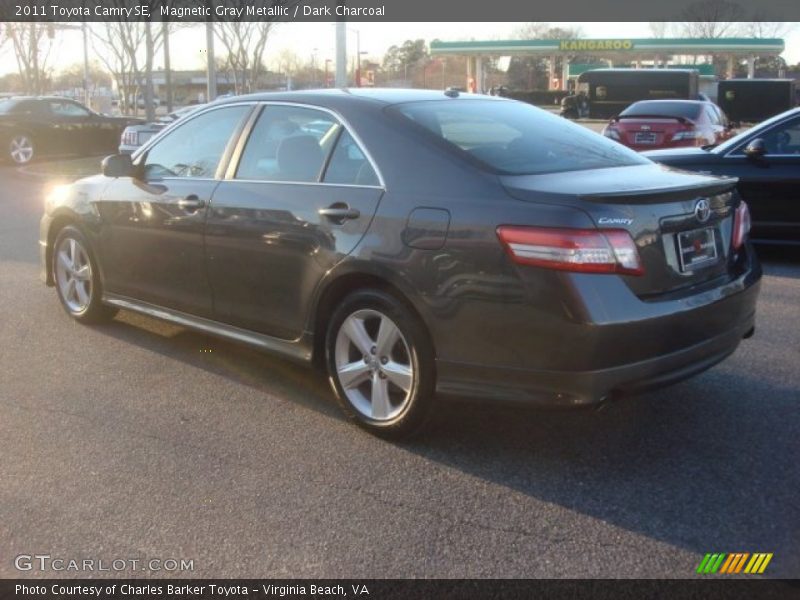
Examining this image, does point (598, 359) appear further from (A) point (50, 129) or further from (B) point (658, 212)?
(A) point (50, 129)

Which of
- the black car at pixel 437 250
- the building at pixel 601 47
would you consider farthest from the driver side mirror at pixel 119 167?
the building at pixel 601 47

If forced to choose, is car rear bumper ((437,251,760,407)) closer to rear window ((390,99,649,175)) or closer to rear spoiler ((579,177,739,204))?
rear spoiler ((579,177,739,204))

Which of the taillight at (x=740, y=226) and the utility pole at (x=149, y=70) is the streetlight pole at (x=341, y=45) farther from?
the taillight at (x=740, y=226)

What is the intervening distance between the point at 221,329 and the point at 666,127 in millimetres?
11944

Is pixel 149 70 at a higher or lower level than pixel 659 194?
higher

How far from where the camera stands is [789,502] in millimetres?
3533

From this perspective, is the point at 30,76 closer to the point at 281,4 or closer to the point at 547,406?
the point at 281,4

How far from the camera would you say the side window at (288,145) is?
464 centimetres

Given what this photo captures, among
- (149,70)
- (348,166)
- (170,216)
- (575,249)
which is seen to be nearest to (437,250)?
(575,249)

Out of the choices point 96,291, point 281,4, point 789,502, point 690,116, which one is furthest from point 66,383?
point 281,4

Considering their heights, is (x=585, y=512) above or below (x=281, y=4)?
below

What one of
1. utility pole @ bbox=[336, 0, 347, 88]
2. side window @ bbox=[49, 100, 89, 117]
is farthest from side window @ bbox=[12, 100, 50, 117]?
utility pole @ bbox=[336, 0, 347, 88]

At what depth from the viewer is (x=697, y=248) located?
401 cm

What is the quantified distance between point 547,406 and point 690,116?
1312 centimetres
